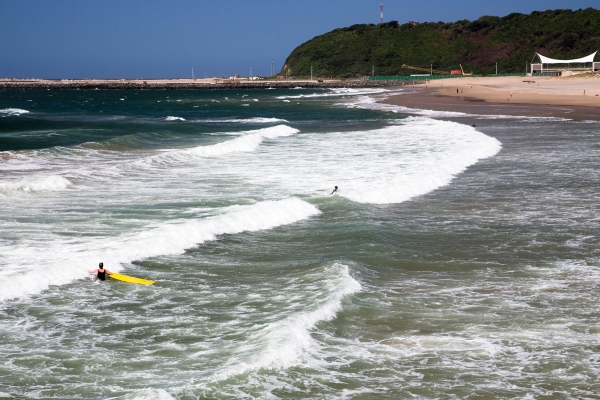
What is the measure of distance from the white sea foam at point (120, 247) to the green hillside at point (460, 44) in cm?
15171

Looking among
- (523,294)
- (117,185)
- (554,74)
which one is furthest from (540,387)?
(554,74)

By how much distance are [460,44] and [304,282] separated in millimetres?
173464

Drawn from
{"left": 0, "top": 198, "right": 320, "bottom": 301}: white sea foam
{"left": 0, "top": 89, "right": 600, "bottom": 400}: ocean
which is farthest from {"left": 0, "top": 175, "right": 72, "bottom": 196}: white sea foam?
{"left": 0, "top": 198, "right": 320, "bottom": 301}: white sea foam

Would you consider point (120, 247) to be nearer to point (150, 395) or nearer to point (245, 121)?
point (150, 395)

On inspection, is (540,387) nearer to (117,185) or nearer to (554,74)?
(117,185)

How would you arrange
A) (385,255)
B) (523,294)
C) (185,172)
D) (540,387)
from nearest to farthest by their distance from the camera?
(540,387)
(523,294)
(385,255)
(185,172)

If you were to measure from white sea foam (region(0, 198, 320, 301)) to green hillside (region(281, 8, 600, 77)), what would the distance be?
15171 centimetres

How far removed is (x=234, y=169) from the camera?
24688 millimetres

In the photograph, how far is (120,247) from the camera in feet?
42.9

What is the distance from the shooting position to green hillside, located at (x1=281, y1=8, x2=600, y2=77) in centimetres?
15988

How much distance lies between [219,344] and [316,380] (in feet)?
5.09

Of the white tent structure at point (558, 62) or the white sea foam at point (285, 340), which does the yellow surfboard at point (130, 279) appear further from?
the white tent structure at point (558, 62)

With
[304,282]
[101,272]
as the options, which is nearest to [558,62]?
[304,282]

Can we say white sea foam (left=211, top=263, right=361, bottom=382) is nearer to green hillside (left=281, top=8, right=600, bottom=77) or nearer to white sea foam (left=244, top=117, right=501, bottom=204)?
white sea foam (left=244, top=117, right=501, bottom=204)
